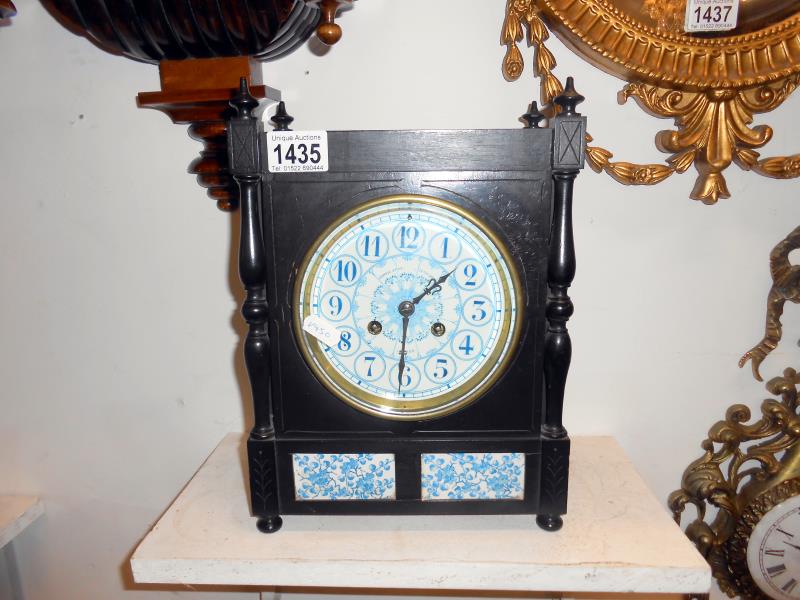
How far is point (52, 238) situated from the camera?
100 centimetres

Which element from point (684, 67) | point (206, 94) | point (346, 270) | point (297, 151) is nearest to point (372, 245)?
point (346, 270)

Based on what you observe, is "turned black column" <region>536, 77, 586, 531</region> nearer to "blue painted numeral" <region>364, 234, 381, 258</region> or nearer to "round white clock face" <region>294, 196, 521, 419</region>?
"round white clock face" <region>294, 196, 521, 419</region>

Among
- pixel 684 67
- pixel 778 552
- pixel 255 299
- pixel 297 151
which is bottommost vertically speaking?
pixel 778 552

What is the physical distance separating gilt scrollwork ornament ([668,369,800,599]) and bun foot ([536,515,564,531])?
0.41 m

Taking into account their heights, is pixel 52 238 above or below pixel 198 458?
above

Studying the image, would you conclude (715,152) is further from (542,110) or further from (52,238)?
(52,238)

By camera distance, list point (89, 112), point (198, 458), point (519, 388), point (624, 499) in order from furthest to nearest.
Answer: point (198, 458)
point (89, 112)
point (624, 499)
point (519, 388)

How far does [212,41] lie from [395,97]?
0.97 feet

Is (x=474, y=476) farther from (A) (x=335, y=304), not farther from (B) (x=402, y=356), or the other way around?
(A) (x=335, y=304)

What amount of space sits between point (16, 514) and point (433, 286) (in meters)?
0.94

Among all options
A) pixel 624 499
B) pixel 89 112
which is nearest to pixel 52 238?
pixel 89 112

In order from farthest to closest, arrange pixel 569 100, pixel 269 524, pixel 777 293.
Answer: pixel 777 293 < pixel 269 524 < pixel 569 100

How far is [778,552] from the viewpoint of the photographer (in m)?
0.99

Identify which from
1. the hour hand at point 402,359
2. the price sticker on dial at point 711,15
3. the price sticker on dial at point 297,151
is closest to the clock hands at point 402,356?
the hour hand at point 402,359
